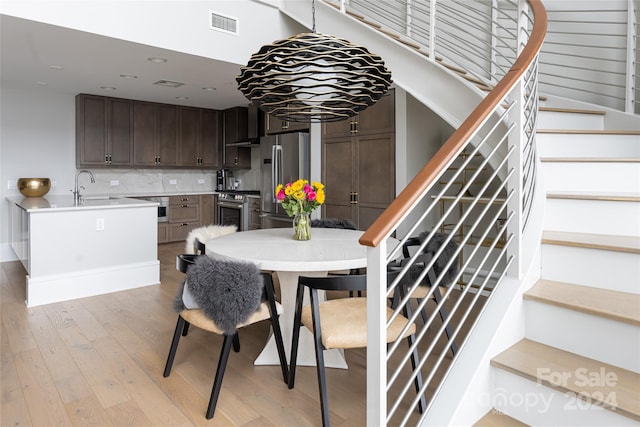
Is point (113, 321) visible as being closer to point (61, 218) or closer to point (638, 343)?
point (61, 218)

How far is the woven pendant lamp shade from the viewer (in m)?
2.26

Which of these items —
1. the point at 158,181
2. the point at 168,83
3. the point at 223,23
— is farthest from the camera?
the point at 158,181

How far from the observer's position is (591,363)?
1.47 metres

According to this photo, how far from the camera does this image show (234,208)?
6.84 metres

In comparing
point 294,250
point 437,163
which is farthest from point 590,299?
point 294,250

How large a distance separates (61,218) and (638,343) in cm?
420

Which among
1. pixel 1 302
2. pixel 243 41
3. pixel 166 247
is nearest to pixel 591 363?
pixel 243 41

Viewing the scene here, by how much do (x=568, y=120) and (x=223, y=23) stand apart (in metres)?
3.23

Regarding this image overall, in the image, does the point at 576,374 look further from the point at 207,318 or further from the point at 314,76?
the point at 314,76

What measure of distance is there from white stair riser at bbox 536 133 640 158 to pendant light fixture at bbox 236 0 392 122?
1.08 m

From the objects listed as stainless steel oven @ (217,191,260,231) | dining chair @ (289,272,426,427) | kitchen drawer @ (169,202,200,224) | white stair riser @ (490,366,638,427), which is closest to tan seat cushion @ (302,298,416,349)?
dining chair @ (289,272,426,427)

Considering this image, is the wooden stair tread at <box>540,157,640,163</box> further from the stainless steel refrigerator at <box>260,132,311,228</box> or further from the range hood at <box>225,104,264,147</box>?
the range hood at <box>225,104,264,147</box>

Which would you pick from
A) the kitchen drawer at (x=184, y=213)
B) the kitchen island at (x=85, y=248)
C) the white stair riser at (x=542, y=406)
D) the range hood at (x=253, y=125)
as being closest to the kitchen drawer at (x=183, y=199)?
the kitchen drawer at (x=184, y=213)

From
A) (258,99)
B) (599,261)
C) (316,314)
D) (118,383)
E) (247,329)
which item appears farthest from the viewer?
(247,329)
